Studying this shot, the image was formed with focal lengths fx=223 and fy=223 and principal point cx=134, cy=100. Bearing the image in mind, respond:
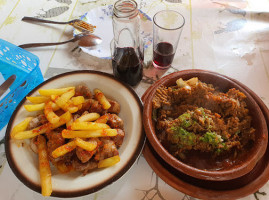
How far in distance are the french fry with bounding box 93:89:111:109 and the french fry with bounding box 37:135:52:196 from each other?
372 mm

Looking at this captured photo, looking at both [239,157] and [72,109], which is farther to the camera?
[72,109]

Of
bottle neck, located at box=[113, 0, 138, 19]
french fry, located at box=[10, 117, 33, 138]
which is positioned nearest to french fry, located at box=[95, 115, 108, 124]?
french fry, located at box=[10, 117, 33, 138]

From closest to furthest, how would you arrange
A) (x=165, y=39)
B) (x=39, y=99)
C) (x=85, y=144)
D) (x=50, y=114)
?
(x=85, y=144) → (x=50, y=114) → (x=39, y=99) → (x=165, y=39)

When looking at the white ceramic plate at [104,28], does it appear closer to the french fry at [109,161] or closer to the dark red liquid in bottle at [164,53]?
the dark red liquid in bottle at [164,53]

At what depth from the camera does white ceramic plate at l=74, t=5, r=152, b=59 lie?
1.76 m

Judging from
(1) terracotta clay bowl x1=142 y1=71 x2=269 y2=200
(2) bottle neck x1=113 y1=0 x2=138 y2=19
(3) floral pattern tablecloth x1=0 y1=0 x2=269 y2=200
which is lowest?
(1) terracotta clay bowl x1=142 y1=71 x2=269 y2=200

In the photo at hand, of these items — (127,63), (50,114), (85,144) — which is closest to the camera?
(85,144)

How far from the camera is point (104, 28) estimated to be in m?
1.94

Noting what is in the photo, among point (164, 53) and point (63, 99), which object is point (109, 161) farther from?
point (164, 53)

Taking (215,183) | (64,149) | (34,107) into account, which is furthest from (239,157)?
(34,107)

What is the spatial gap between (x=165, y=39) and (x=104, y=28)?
1.96 ft

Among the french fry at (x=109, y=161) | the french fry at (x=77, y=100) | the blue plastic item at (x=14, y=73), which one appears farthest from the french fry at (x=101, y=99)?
the blue plastic item at (x=14, y=73)

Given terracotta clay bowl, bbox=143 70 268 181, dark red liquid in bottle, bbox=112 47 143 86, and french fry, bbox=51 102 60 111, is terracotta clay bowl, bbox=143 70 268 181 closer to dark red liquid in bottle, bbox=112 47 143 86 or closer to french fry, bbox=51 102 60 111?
dark red liquid in bottle, bbox=112 47 143 86

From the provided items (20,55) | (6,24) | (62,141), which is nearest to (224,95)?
(62,141)
